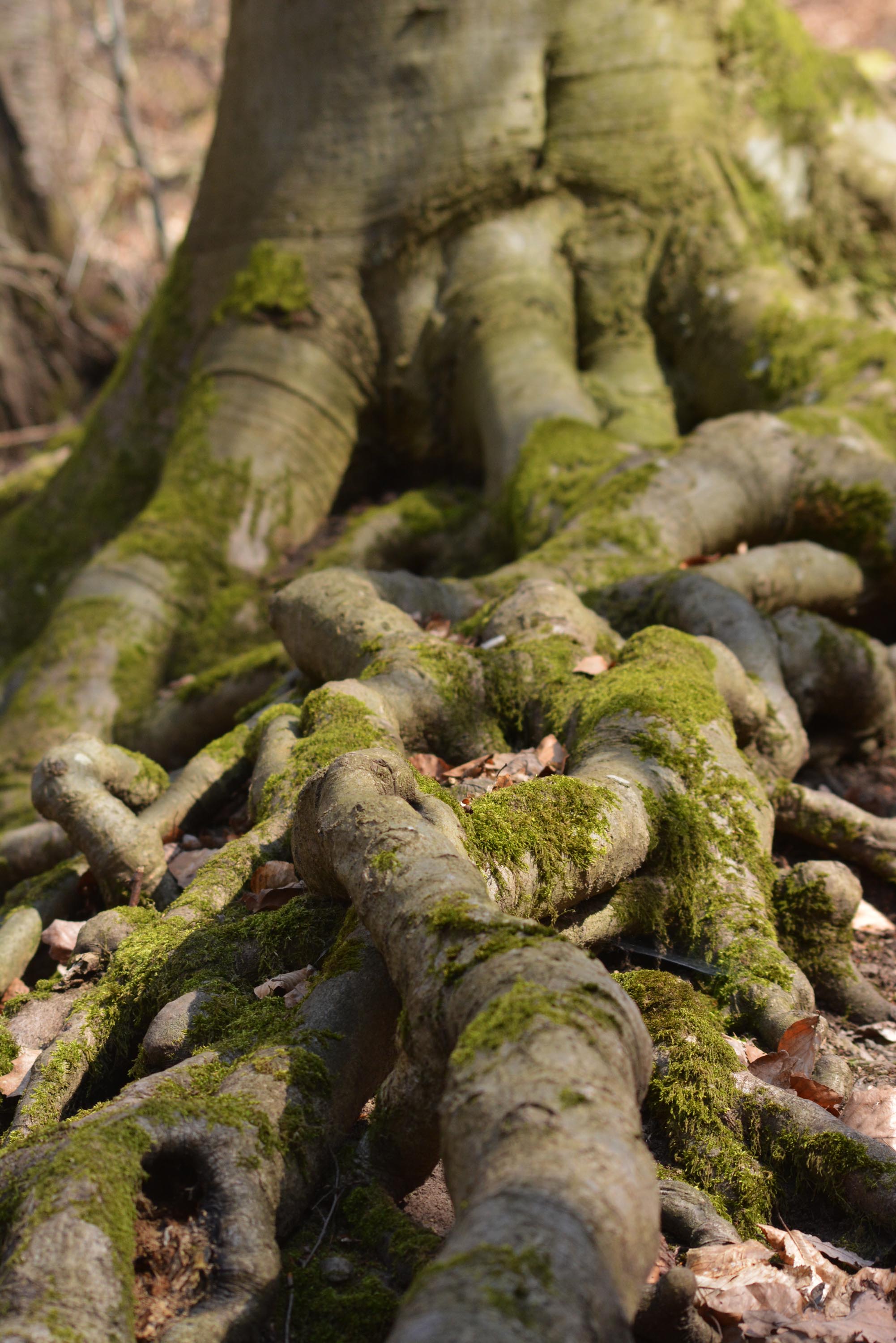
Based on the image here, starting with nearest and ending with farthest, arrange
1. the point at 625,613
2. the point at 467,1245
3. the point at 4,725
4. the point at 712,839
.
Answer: the point at 467,1245 < the point at 712,839 < the point at 625,613 < the point at 4,725

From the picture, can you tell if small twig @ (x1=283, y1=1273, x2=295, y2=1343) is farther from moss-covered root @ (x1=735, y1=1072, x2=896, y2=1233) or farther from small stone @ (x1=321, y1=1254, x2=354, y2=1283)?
moss-covered root @ (x1=735, y1=1072, x2=896, y2=1233)

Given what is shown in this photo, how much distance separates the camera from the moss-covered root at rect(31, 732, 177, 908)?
3.54m

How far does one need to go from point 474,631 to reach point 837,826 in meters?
1.67

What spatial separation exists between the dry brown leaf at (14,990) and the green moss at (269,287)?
510 cm

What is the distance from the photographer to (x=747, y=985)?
2.88 metres

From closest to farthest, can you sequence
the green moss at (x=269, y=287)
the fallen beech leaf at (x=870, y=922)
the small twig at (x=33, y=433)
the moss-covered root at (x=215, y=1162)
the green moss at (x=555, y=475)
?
the moss-covered root at (x=215, y=1162) < the fallen beech leaf at (x=870, y=922) < the green moss at (x=555, y=475) < the green moss at (x=269, y=287) < the small twig at (x=33, y=433)

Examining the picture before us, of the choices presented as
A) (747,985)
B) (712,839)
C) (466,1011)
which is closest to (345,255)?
(712,839)

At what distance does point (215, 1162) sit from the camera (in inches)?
74.6

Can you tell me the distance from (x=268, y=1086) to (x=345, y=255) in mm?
6326

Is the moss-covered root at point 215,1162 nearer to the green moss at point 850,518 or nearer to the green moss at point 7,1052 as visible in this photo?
the green moss at point 7,1052

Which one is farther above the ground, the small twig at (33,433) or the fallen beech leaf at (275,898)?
the fallen beech leaf at (275,898)

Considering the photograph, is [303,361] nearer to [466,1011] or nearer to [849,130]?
[849,130]

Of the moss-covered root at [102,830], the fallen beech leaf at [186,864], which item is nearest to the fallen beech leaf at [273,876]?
the fallen beech leaf at [186,864]

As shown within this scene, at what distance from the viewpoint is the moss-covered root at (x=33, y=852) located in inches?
176
